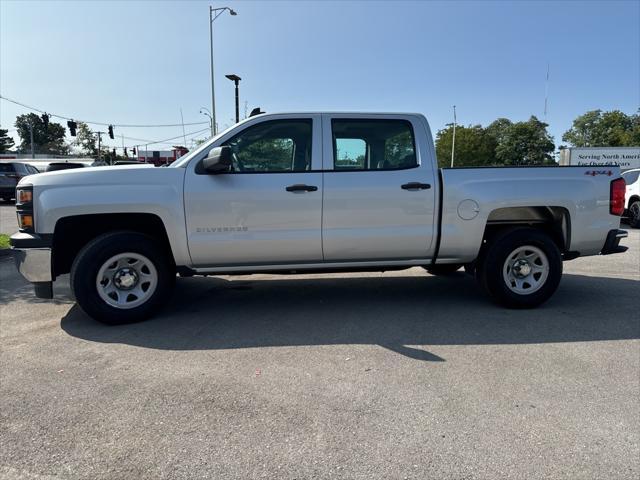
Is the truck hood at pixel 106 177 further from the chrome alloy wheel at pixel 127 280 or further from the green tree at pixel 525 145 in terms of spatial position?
the green tree at pixel 525 145

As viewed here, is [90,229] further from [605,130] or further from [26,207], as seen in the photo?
[605,130]

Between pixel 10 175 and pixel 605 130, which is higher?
pixel 605 130

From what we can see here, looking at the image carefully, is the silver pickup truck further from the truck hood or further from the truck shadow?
the truck shadow

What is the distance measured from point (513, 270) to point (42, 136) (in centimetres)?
13867

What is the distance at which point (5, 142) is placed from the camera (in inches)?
4277

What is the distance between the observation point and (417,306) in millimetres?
5168

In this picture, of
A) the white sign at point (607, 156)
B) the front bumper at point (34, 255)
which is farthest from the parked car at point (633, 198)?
the white sign at point (607, 156)

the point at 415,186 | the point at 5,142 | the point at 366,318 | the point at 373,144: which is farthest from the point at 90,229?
the point at 5,142

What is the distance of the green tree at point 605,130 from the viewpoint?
63256mm

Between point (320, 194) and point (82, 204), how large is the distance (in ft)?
A: 7.32

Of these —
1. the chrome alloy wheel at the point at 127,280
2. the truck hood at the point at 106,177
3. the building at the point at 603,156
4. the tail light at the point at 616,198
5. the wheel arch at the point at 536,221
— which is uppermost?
the building at the point at 603,156

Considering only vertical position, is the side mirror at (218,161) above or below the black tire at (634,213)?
above

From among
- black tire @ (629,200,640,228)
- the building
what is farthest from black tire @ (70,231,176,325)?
the building

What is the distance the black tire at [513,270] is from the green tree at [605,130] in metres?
67.1
